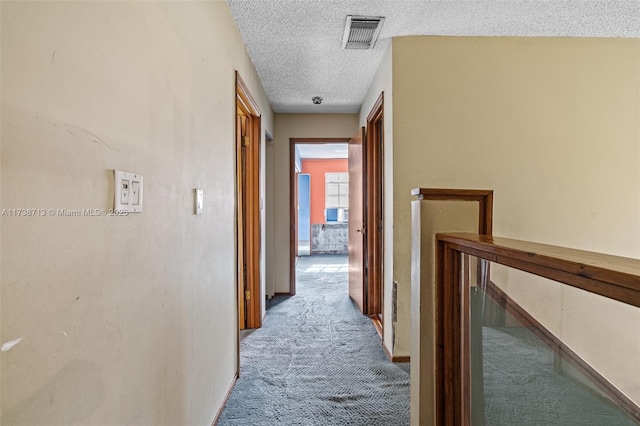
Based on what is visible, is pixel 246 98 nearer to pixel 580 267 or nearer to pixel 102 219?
pixel 102 219

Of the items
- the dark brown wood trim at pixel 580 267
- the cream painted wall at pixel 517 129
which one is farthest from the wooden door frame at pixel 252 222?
the dark brown wood trim at pixel 580 267

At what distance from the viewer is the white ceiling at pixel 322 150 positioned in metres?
7.21

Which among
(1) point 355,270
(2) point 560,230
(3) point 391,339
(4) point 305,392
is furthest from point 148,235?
(1) point 355,270

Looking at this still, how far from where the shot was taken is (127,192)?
94 centimetres

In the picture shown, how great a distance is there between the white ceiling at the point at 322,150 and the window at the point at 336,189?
2.42 ft

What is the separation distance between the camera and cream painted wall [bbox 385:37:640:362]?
252 centimetres

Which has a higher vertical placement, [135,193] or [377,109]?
[377,109]

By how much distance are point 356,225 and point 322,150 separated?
3.99 metres

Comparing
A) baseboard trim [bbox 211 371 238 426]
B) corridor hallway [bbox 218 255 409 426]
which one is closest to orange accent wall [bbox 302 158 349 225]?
corridor hallway [bbox 218 255 409 426]

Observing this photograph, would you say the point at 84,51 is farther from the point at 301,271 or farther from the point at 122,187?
the point at 301,271

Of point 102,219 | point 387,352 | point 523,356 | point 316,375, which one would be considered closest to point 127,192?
point 102,219

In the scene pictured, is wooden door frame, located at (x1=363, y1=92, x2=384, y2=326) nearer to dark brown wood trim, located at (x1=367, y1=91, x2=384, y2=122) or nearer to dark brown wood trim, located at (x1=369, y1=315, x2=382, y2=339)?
dark brown wood trim, located at (x1=369, y1=315, x2=382, y2=339)

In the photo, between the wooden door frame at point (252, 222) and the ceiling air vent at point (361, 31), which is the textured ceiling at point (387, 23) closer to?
the ceiling air vent at point (361, 31)

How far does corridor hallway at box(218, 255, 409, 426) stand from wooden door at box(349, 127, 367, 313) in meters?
0.30
